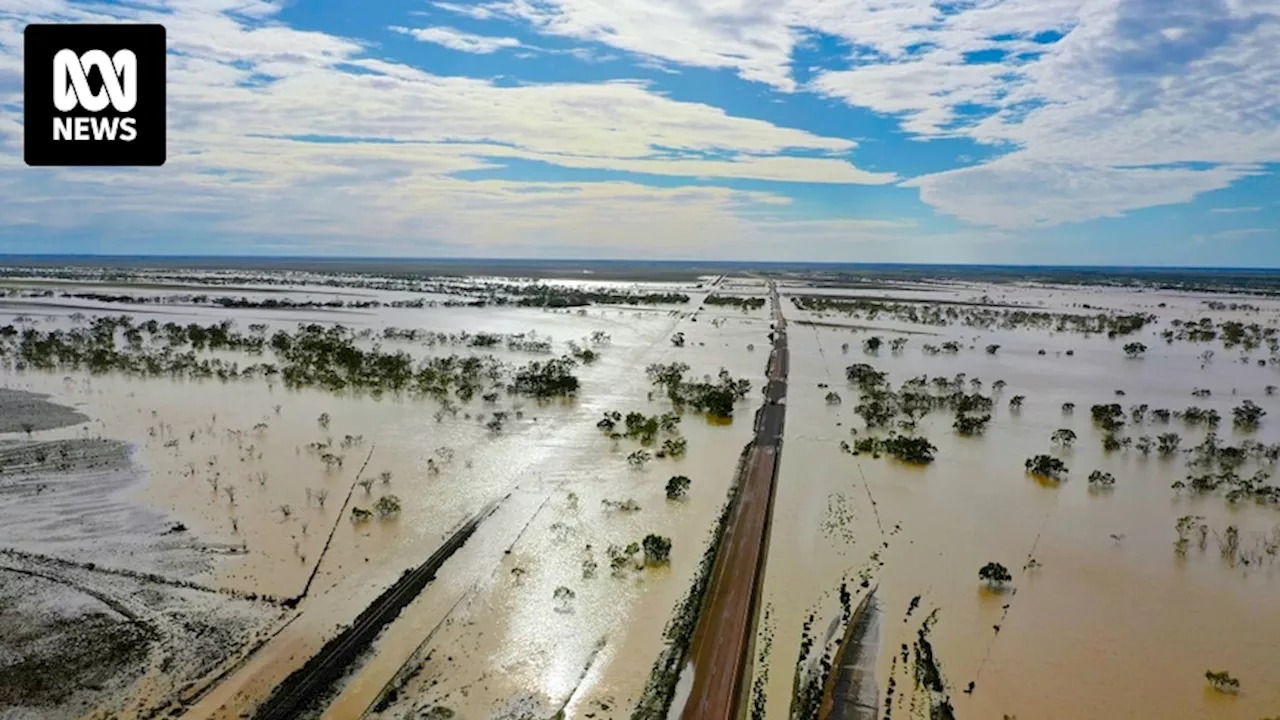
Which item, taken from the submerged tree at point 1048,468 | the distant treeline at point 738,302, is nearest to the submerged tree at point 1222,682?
the submerged tree at point 1048,468

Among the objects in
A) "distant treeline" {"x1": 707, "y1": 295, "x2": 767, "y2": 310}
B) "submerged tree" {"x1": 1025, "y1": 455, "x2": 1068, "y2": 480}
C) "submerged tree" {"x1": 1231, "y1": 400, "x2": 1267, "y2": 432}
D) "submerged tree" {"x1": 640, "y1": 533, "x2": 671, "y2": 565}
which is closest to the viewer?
"submerged tree" {"x1": 640, "y1": 533, "x2": 671, "y2": 565}

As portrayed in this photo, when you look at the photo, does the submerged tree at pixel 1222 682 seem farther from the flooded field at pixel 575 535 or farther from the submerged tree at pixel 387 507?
the submerged tree at pixel 387 507

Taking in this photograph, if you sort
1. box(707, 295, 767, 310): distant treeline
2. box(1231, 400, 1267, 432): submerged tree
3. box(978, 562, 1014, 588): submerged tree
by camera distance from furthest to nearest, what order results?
box(707, 295, 767, 310): distant treeline
box(1231, 400, 1267, 432): submerged tree
box(978, 562, 1014, 588): submerged tree

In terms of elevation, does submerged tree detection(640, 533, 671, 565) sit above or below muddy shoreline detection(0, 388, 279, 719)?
above

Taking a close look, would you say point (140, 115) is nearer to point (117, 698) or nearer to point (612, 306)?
point (117, 698)

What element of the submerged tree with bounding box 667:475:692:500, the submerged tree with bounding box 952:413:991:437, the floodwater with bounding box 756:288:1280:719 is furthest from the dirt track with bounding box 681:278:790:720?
the submerged tree with bounding box 952:413:991:437

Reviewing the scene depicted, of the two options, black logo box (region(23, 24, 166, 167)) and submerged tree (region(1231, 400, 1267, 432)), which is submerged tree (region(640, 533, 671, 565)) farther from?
submerged tree (region(1231, 400, 1267, 432))
